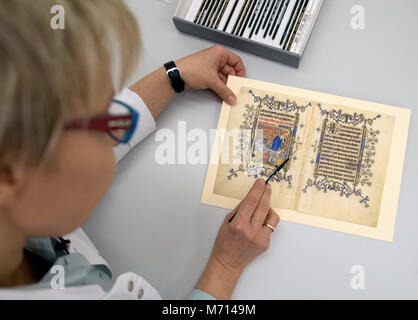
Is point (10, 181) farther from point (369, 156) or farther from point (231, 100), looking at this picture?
point (369, 156)

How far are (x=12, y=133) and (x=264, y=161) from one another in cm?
51

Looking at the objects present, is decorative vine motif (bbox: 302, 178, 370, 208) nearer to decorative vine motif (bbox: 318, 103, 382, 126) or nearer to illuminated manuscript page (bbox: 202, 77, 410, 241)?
illuminated manuscript page (bbox: 202, 77, 410, 241)

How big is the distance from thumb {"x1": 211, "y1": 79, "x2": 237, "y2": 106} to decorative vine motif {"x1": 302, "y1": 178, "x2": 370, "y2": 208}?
0.24 metres

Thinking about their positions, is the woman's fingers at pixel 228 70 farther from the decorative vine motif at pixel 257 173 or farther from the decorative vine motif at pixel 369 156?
the decorative vine motif at pixel 369 156

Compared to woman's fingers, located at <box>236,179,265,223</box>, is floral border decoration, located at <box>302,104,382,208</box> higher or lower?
higher

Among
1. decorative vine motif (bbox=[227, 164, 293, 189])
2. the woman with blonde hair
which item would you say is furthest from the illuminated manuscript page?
the woman with blonde hair

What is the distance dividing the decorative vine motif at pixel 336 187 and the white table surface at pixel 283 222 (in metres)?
0.08

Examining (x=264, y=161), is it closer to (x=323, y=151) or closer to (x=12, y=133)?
(x=323, y=151)

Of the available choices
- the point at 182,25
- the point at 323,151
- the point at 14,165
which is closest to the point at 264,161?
the point at 323,151

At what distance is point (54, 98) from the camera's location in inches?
14.3

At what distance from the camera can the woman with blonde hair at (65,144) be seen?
34 cm

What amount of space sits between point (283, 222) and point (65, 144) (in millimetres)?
467

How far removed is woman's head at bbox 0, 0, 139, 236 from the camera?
0.34 m

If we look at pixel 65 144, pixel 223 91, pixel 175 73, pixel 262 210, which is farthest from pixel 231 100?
pixel 65 144
